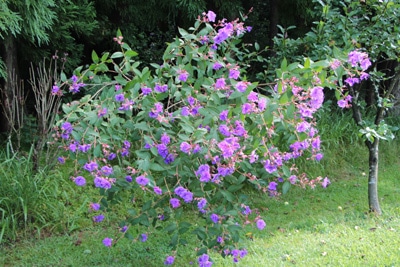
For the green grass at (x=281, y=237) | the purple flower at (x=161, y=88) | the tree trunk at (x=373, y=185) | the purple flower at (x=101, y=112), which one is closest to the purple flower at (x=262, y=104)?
the purple flower at (x=161, y=88)

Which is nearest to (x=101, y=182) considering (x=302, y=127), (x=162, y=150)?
(x=162, y=150)

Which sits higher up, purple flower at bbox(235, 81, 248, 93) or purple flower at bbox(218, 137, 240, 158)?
purple flower at bbox(235, 81, 248, 93)

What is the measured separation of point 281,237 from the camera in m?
3.73

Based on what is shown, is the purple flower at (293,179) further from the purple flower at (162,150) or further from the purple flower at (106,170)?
the purple flower at (106,170)

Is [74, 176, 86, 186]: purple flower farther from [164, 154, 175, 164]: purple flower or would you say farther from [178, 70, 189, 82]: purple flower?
[178, 70, 189, 82]: purple flower

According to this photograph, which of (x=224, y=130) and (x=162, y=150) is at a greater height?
(x=224, y=130)

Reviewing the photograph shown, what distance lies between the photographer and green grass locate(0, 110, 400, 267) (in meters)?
3.30

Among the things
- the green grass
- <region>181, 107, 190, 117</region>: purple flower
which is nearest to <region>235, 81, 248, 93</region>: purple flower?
<region>181, 107, 190, 117</region>: purple flower

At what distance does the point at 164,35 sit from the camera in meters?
6.88

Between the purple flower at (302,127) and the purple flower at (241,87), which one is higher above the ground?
the purple flower at (241,87)

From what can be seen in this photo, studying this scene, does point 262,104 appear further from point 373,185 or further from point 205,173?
point 373,185

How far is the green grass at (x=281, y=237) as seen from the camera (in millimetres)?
3305

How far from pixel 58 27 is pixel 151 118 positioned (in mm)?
3000

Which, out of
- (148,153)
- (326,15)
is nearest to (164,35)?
(326,15)
